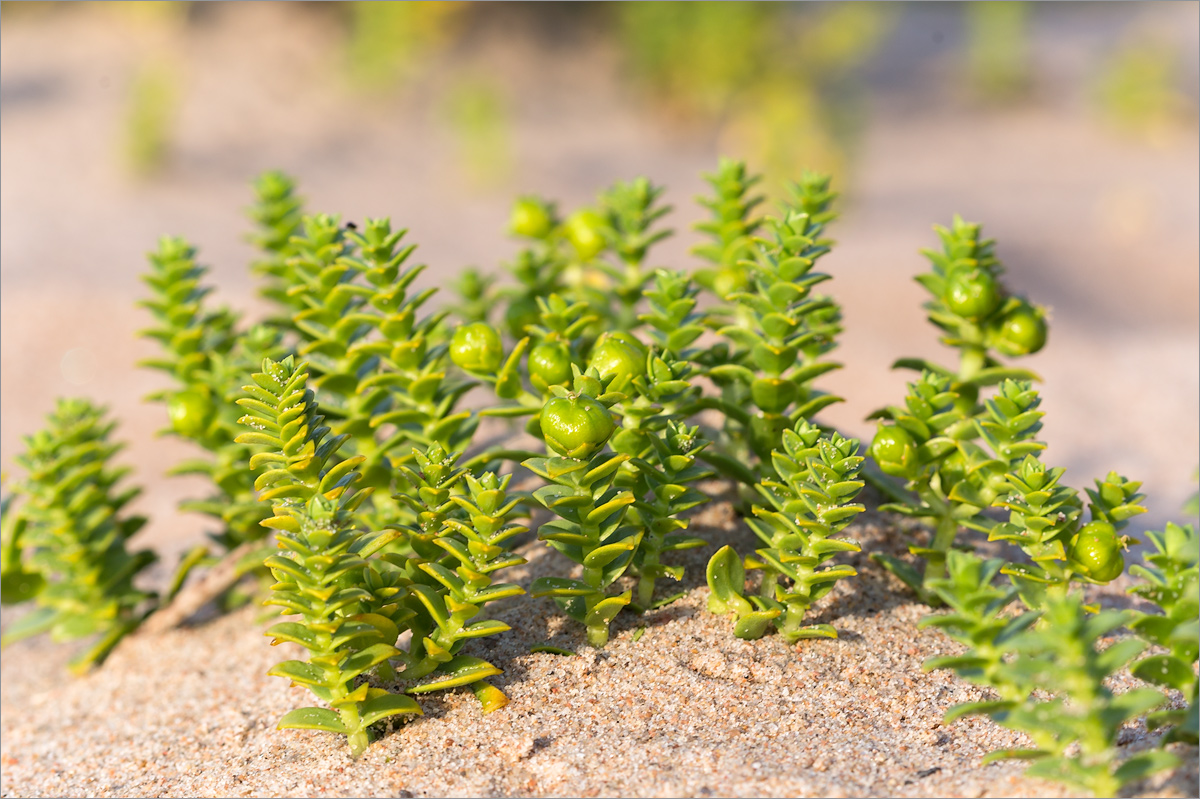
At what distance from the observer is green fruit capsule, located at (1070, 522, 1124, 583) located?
82.2 inches

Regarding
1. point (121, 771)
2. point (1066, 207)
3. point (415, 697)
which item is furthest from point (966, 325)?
point (1066, 207)

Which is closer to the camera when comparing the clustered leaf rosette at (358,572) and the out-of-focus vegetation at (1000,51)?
the clustered leaf rosette at (358,572)

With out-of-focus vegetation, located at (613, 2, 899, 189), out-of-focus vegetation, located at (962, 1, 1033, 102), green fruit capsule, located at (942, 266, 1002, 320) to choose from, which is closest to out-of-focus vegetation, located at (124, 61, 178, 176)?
out-of-focus vegetation, located at (613, 2, 899, 189)

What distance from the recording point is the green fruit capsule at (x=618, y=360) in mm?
2062

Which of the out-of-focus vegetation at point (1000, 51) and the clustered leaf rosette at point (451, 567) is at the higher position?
the out-of-focus vegetation at point (1000, 51)

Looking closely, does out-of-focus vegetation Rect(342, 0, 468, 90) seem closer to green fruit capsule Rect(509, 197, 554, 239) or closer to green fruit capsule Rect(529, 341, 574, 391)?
green fruit capsule Rect(509, 197, 554, 239)

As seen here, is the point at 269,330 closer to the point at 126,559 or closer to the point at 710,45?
the point at 126,559

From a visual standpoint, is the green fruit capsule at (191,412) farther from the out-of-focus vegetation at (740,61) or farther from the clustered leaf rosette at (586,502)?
the out-of-focus vegetation at (740,61)

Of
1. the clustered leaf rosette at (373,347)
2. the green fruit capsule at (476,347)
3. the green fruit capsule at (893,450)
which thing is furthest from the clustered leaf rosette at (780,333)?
the clustered leaf rosette at (373,347)

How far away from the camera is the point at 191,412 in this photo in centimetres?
260

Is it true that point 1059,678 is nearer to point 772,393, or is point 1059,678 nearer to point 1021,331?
point 772,393

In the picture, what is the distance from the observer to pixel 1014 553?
2.70 meters

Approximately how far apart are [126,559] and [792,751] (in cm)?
193

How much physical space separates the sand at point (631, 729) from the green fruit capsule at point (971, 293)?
0.64 meters
